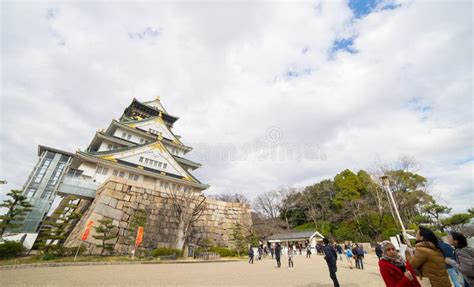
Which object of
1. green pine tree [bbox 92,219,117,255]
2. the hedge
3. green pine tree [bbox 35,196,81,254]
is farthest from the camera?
green pine tree [bbox 92,219,117,255]

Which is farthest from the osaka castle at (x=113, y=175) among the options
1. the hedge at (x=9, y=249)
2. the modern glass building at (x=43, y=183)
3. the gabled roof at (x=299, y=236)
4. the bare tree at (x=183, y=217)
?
the gabled roof at (x=299, y=236)

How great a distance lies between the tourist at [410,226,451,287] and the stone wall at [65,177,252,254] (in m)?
16.5

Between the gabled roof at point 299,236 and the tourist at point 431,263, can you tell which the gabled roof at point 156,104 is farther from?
the tourist at point 431,263

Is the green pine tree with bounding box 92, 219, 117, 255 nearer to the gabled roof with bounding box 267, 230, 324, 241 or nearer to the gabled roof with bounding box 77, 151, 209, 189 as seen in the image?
the gabled roof with bounding box 77, 151, 209, 189

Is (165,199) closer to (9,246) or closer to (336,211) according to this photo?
(9,246)

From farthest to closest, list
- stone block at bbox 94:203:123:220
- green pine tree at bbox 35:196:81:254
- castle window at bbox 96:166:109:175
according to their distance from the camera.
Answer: castle window at bbox 96:166:109:175 < stone block at bbox 94:203:123:220 < green pine tree at bbox 35:196:81:254

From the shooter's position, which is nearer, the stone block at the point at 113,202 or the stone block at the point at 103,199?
the stone block at the point at 103,199

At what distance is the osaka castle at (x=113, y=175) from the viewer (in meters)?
15.8

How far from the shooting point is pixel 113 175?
1802 centimetres

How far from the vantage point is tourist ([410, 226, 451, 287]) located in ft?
8.11

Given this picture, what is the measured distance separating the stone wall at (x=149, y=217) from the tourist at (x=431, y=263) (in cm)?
1647

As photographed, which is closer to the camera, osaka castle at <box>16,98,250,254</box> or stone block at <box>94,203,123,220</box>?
stone block at <box>94,203,123,220</box>

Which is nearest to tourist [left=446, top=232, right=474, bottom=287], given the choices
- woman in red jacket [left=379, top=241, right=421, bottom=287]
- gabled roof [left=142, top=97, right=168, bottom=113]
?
woman in red jacket [left=379, top=241, right=421, bottom=287]

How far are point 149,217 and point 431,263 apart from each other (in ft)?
60.6
